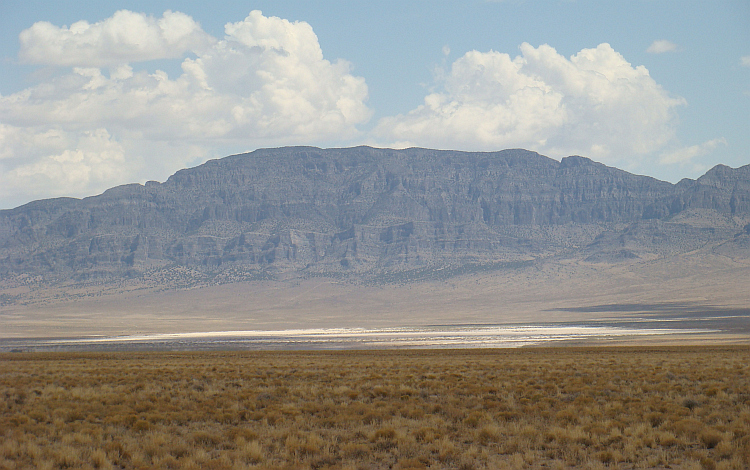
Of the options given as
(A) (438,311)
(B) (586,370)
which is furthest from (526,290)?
(B) (586,370)

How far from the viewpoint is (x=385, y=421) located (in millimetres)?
17312

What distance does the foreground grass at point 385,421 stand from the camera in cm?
1377

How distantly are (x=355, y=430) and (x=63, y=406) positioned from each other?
28.9 feet

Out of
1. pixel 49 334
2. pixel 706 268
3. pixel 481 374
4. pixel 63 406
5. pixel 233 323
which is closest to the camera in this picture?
pixel 63 406

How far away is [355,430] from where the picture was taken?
16406 millimetres

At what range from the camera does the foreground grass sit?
13.8 metres

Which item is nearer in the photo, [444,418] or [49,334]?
[444,418]

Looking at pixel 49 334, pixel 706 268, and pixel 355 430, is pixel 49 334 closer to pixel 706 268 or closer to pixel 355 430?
pixel 355 430

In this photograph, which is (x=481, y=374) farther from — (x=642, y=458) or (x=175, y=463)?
(x=175, y=463)

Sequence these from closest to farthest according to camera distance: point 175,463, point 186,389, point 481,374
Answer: point 175,463 → point 186,389 → point 481,374

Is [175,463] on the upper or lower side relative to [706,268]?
lower

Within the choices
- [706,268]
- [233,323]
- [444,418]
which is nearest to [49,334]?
[233,323]

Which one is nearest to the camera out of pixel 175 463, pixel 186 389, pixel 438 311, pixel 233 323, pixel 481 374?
pixel 175 463

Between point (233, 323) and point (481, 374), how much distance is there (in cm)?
12613
